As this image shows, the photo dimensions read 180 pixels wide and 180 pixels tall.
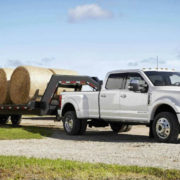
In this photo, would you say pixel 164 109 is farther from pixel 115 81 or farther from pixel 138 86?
pixel 115 81

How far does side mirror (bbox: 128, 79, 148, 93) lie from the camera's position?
13.6 m

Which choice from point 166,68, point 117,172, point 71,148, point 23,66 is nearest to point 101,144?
point 71,148

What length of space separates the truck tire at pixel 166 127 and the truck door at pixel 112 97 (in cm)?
159

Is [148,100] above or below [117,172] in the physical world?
above

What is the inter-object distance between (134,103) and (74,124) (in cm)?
292

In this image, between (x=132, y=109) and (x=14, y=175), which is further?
(x=132, y=109)

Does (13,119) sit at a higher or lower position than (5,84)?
lower

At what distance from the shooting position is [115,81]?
14.9 m

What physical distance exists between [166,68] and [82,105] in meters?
2.99

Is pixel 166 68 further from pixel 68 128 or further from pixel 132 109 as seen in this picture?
pixel 68 128

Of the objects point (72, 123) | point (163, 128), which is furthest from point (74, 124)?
point (163, 128)

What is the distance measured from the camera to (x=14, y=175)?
8.08 metres

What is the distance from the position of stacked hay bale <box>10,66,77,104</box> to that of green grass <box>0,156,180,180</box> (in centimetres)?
934

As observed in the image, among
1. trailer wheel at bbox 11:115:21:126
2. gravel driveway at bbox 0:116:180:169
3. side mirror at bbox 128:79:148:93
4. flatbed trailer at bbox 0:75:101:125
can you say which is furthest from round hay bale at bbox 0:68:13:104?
side mirror at bbox 128:79:148:93
